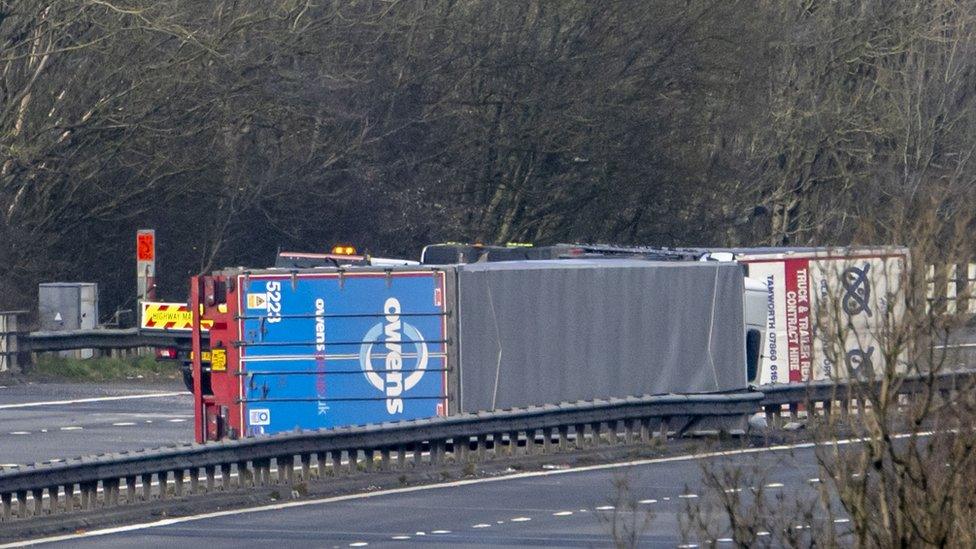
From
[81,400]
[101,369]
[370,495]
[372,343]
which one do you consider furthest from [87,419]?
[370,495]

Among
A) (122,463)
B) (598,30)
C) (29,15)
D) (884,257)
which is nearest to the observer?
(884,257)

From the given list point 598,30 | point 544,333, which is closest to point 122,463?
point 544,333

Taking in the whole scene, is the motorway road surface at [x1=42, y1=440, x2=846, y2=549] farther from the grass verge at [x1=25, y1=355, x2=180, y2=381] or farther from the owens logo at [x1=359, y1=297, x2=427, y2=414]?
the grass verge at [x1=25, y1=355, x2=180, y2=381]

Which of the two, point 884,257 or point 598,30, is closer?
point 884,257

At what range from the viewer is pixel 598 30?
127ft

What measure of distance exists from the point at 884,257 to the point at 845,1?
36938 mm

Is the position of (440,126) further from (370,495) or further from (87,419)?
(370,495)

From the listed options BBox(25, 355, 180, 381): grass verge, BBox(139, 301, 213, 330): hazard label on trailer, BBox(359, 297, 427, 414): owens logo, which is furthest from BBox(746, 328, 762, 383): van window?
BBox(139, 301, 213, 330): hazard label on trailer

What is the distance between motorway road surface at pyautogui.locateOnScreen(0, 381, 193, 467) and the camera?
18.5m

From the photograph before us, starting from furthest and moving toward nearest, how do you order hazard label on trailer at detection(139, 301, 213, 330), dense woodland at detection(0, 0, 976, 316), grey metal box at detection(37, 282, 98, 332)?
dense woodland at detection(0, 0, 976, 316) < grey metal box at detection(37, 282, 98, 332) < hazard label on trailer at detection(139, 301, 213, 330)

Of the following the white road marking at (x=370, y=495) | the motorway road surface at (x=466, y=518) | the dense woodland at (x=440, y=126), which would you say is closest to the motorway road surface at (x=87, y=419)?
the white road marking at (x=370, y=495)

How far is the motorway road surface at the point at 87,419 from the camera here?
18469 mm

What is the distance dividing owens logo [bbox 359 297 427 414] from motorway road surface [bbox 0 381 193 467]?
2.50 metres

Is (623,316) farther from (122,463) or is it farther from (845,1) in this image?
(845,1)
